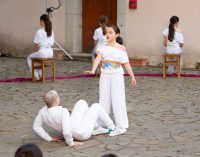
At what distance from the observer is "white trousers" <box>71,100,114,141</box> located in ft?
22.8

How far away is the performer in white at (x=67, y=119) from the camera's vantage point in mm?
6805

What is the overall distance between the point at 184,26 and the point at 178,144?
815cm

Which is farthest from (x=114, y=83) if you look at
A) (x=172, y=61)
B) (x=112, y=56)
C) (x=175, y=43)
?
(x=175, y=43)

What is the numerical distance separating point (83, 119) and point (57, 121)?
0.37 metres

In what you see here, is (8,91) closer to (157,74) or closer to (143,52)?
(157,74)

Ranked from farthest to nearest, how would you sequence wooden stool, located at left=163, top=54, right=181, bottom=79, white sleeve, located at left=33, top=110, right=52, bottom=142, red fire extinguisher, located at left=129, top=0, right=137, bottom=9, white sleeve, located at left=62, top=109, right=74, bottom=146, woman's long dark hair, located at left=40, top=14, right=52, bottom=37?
red fire extinguisher, located at left=129, top=0, right=137, bottom=9 < wooden stool, located at left=163, top=54, right=181, bottom=79 < woman's long dark hair, located at left=40, top=14, right=52, bottom=37 < white sleeve, located at left=33, top=110, right=52, bottom=142 < white sleeve, located at left=62, top=109, right=74, bottom=146

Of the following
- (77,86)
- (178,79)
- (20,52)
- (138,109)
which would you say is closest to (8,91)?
(77,86)

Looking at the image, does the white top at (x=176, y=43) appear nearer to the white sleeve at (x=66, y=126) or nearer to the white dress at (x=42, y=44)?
the white dress at (x=42, y=44)

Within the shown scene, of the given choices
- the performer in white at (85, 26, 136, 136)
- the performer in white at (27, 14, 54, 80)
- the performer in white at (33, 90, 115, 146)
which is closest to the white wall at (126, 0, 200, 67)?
the performer in white at (27, 14, 54, 80)

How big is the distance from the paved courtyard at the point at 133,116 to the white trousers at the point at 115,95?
0.82 feet

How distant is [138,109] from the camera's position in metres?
9.24

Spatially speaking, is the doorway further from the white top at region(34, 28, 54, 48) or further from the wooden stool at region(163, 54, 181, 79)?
the white top at region(34, 28, 54, 48)

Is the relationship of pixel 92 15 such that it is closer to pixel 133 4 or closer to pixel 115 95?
pixel 133 4

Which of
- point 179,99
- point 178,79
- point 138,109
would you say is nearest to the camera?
point 138,109
